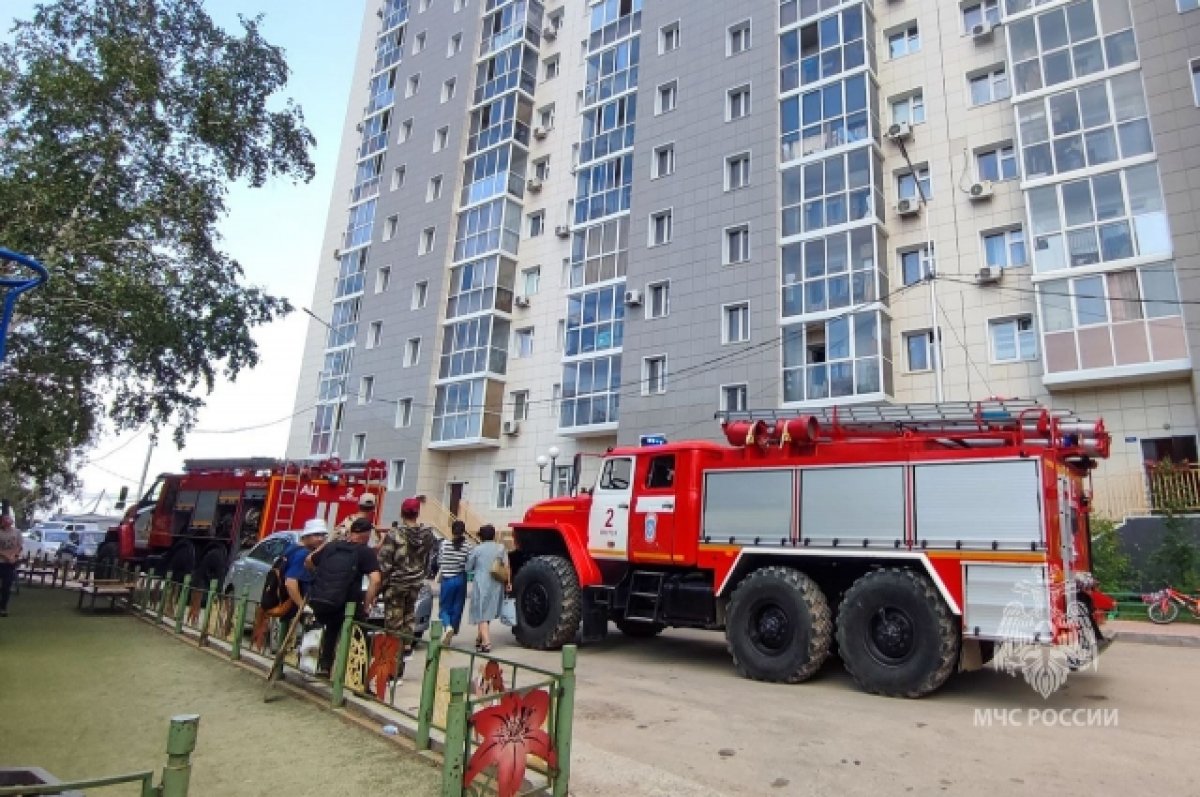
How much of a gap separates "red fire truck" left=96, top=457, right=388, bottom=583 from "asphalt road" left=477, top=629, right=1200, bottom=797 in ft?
28.8

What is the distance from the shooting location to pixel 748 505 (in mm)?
8789

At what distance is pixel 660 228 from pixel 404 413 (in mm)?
13870

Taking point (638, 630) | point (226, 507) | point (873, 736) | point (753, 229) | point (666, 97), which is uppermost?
point (666, 97)

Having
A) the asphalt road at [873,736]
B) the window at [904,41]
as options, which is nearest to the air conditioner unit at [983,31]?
the window at [904,41]

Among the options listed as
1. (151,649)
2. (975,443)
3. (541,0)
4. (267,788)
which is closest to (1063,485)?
(975,443)

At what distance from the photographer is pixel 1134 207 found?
53.3 feet

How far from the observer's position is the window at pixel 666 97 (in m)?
26.1

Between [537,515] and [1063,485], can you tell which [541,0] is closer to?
[537,515]

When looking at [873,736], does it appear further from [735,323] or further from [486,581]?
[735,323]

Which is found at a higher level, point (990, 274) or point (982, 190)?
point (982, 190)

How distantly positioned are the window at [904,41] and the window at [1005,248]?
7142 mm

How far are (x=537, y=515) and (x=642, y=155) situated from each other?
1880 cm

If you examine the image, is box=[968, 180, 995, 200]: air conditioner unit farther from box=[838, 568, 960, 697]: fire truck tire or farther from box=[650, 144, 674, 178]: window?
box=[838, 568, 960, 697]: fire truck tire

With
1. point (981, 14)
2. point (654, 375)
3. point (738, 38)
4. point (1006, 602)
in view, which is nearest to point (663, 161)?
point (738, 38)
